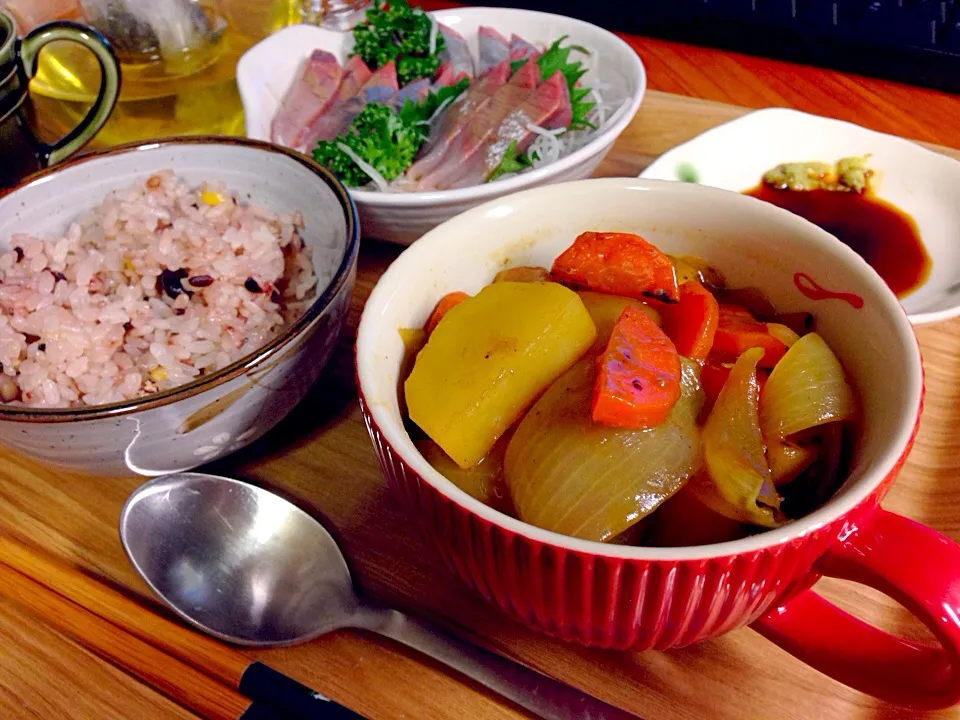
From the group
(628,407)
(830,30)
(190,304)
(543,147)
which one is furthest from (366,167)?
(830,30)

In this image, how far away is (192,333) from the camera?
89 cm

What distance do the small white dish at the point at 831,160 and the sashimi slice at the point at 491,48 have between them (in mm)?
427

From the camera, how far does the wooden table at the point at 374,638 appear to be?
68cm

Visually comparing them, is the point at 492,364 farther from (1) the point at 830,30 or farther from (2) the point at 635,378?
(1) the point at 830,30

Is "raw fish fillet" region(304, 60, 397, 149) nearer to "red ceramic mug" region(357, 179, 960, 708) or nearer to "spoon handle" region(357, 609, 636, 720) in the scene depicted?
"red ceramic mug" region(357, 179, 960, 708)

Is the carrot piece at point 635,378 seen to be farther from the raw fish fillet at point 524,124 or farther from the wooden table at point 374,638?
the raw fish fillet at point 524,124

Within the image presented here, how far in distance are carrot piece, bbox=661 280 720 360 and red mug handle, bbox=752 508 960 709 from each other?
0.72 ft

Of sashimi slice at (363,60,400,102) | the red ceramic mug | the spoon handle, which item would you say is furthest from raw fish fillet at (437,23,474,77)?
the spoon handle

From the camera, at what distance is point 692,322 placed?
692 mm

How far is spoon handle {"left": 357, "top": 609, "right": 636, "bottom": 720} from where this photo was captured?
651 millimetres

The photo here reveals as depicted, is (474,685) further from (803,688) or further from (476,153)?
(476,153)

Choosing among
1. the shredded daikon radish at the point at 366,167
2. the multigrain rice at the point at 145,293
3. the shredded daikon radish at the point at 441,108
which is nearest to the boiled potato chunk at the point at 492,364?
the multigrain rice at the point at 145,293

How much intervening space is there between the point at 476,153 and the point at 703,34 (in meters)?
1.06

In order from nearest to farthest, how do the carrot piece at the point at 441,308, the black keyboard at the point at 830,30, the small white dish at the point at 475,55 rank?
1. the carrot piece at the point at 441,308
2. the small white dish at the point at 475,55
3. the black keyboard at the point at 830,30
